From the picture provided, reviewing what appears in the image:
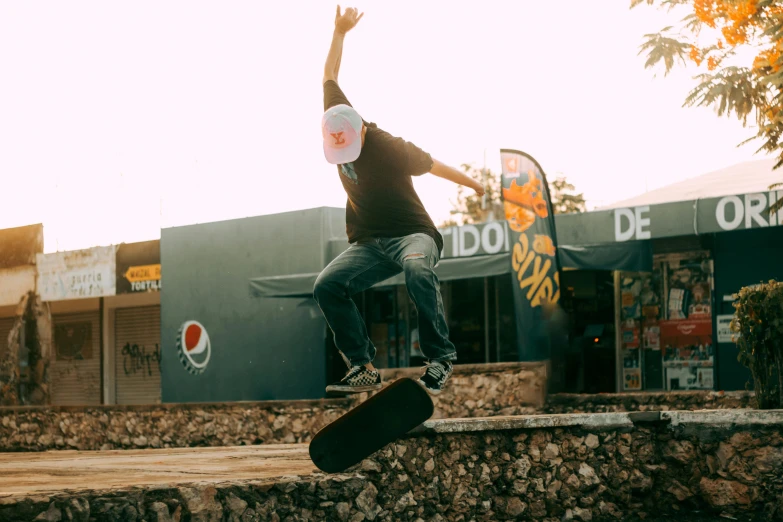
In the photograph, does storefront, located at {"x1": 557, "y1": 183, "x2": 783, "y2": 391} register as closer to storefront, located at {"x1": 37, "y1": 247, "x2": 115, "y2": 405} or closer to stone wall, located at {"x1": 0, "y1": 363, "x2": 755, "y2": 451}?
stone wall, located at {"x1": 0, "y1": 363, "x2": 755, "y2": 451}

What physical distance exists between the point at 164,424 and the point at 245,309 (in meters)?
6.30

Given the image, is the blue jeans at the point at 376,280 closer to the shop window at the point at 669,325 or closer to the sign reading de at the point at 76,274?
the shop window at the point at 669,325

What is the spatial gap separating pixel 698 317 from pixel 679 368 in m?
0.81

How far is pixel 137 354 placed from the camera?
920 inches

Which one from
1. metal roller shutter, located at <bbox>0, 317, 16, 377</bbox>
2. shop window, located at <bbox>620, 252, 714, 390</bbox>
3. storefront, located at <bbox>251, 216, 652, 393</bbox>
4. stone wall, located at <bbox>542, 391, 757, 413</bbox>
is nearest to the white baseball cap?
stone wall, located at <bbox>542, 391, 757, 413</bbox>

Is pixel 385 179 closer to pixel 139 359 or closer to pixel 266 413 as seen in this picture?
pixel 266 413

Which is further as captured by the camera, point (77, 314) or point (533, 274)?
point (77, 314)

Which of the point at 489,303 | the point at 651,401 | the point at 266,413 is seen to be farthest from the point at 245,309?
the point at 651,401

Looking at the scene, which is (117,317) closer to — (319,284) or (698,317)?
(698,317)

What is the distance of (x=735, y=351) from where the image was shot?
14.0m

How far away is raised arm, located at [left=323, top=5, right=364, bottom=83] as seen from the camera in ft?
15.3

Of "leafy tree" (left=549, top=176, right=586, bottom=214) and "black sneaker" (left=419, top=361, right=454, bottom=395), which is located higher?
"leafy tree" (left=549, top=176, right=586, bottom=214)

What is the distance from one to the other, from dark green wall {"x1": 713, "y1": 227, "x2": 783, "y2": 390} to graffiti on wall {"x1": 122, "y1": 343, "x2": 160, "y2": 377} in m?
13.3

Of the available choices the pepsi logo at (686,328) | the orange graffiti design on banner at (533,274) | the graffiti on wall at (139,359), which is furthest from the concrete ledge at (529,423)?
the graffiti on wall at (139,359)
